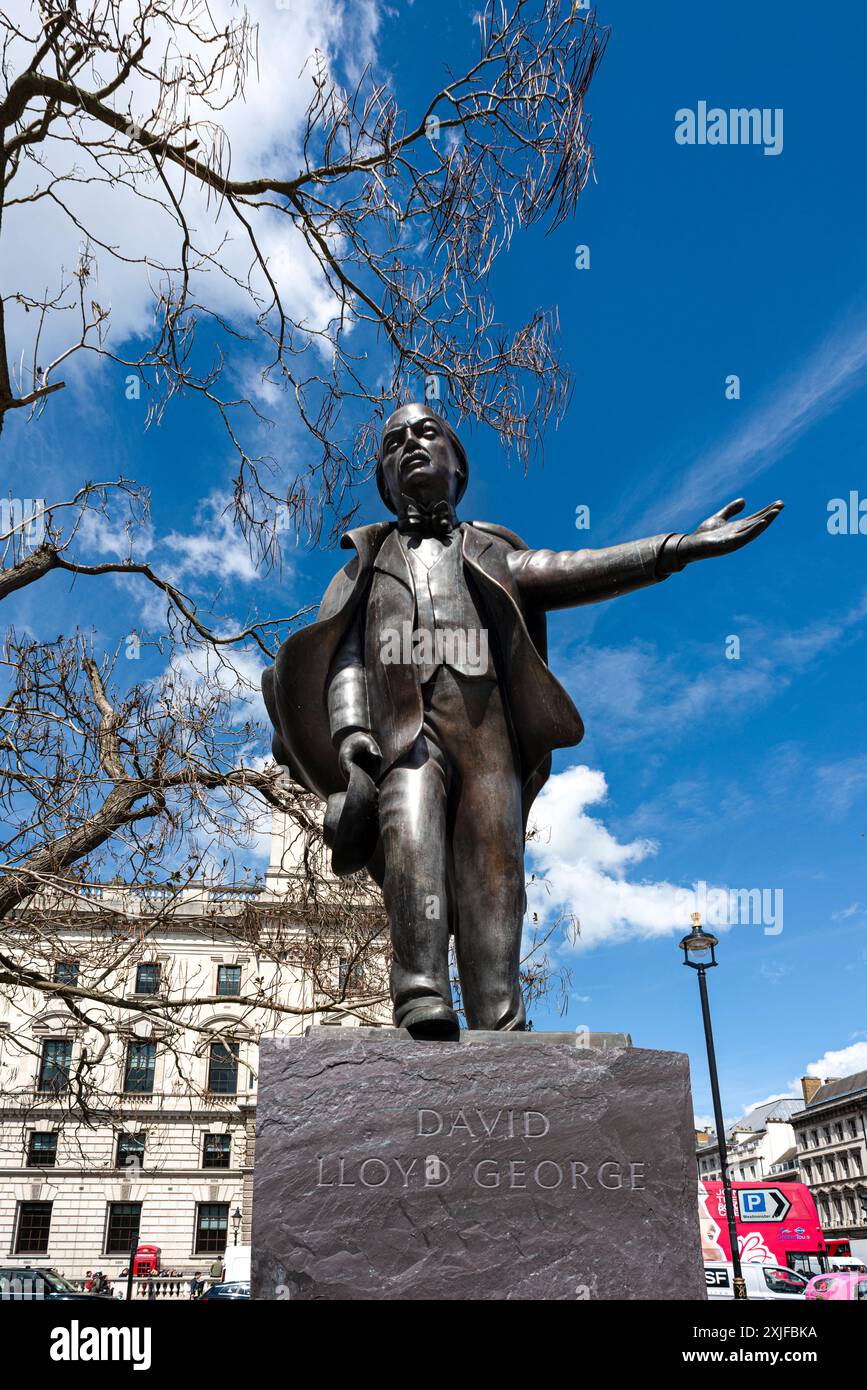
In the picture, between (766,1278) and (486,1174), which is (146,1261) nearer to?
(766,1278)

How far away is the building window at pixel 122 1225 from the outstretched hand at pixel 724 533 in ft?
153

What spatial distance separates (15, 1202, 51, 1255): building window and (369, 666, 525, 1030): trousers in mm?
46849

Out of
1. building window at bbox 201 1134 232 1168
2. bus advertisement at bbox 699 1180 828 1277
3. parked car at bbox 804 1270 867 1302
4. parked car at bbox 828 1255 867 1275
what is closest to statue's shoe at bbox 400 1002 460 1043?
parked car at bbox 804 1270 867 1302

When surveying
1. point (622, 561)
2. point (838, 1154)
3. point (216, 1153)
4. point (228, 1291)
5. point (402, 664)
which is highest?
point (838, 1154)

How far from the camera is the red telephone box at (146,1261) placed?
3947cm

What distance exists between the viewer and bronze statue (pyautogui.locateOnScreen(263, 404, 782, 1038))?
3.52 metres

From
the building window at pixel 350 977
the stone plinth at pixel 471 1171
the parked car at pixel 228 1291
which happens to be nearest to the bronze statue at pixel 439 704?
the stone plinth at pixel 471 1171

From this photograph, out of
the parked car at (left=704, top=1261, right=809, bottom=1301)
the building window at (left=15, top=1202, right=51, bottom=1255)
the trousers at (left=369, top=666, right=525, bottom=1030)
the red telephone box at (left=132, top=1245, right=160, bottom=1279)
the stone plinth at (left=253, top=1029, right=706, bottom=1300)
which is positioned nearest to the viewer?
the stone plinth at (left=253, top=1029, right=706, bottom=1300)

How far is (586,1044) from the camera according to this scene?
10.7ft

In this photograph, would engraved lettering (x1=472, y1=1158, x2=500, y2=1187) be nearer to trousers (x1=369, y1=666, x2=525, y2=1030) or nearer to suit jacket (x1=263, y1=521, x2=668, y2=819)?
trousers (x1=369, y1=666, x2=525, y2=1030)

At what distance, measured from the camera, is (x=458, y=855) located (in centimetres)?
367

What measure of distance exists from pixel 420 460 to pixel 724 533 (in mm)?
1204

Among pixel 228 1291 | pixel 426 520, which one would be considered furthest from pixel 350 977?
pixel 228 1291
